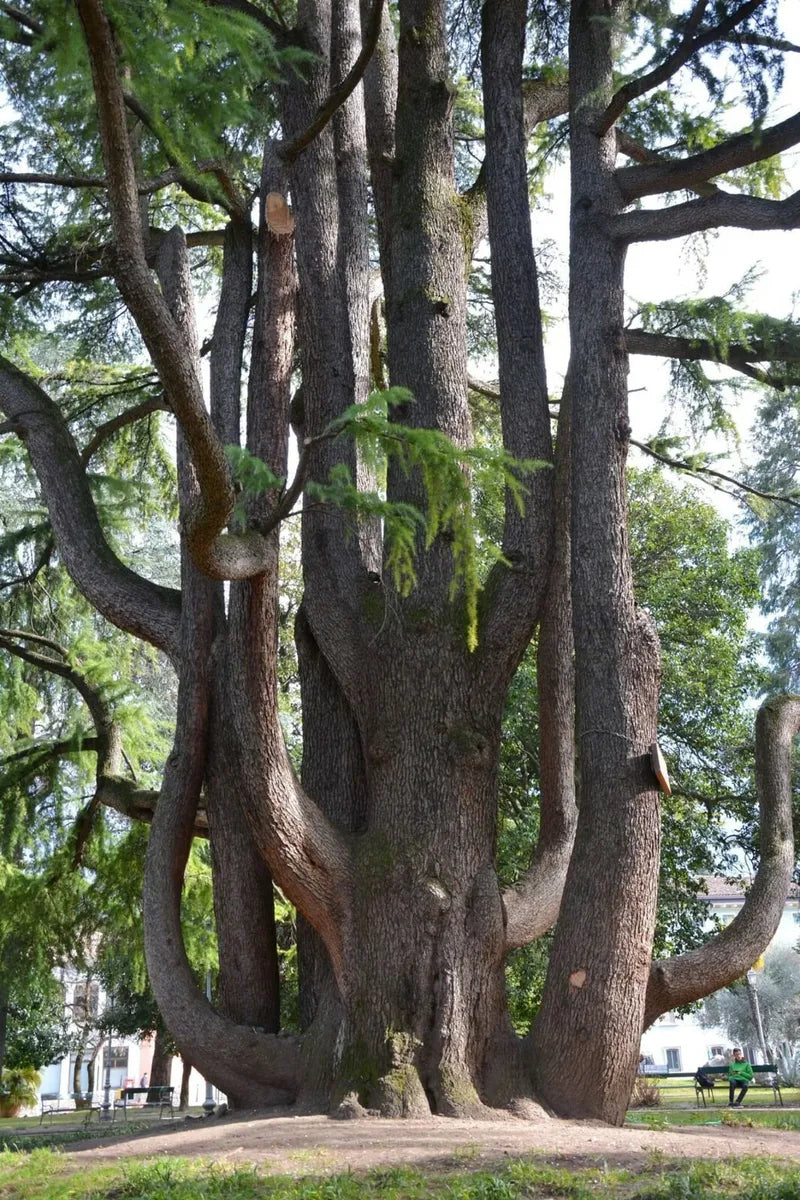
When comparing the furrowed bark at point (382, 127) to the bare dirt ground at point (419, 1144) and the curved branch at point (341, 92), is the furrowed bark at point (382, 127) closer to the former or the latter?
the curved branch at point (341, 92)

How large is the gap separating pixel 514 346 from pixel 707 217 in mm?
1496

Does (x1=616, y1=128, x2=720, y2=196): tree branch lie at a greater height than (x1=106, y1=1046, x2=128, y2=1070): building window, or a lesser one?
greater

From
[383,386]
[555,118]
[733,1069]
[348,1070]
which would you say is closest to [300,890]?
[348,1070]

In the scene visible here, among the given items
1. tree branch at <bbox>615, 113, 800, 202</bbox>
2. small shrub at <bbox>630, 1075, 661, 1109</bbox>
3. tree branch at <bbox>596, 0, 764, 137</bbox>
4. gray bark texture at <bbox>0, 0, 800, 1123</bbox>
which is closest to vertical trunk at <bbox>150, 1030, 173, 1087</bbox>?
small shrub at <bbox>630, 1075, 661, 1109</bbox>

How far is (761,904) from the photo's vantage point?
23.6ft

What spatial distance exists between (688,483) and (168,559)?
36.1ft

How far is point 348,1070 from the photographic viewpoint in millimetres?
6105

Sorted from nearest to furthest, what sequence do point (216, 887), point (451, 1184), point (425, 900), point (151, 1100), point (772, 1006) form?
1. point (451, 1184)
2. point (425, 900)
3. point (216, 887)
4. point (151, 1100)
5. point (772, 1006)

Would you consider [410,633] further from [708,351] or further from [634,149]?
[634,149]

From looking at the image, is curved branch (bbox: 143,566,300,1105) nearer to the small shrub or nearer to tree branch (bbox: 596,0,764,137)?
tree branch (bbox: 596,0,764,137)

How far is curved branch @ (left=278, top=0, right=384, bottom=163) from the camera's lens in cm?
676

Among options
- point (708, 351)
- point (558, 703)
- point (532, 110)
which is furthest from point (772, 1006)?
point (532, 110)

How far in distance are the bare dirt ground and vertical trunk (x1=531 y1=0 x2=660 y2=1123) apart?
477mm

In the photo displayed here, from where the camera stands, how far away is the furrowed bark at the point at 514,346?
718 centimetres
